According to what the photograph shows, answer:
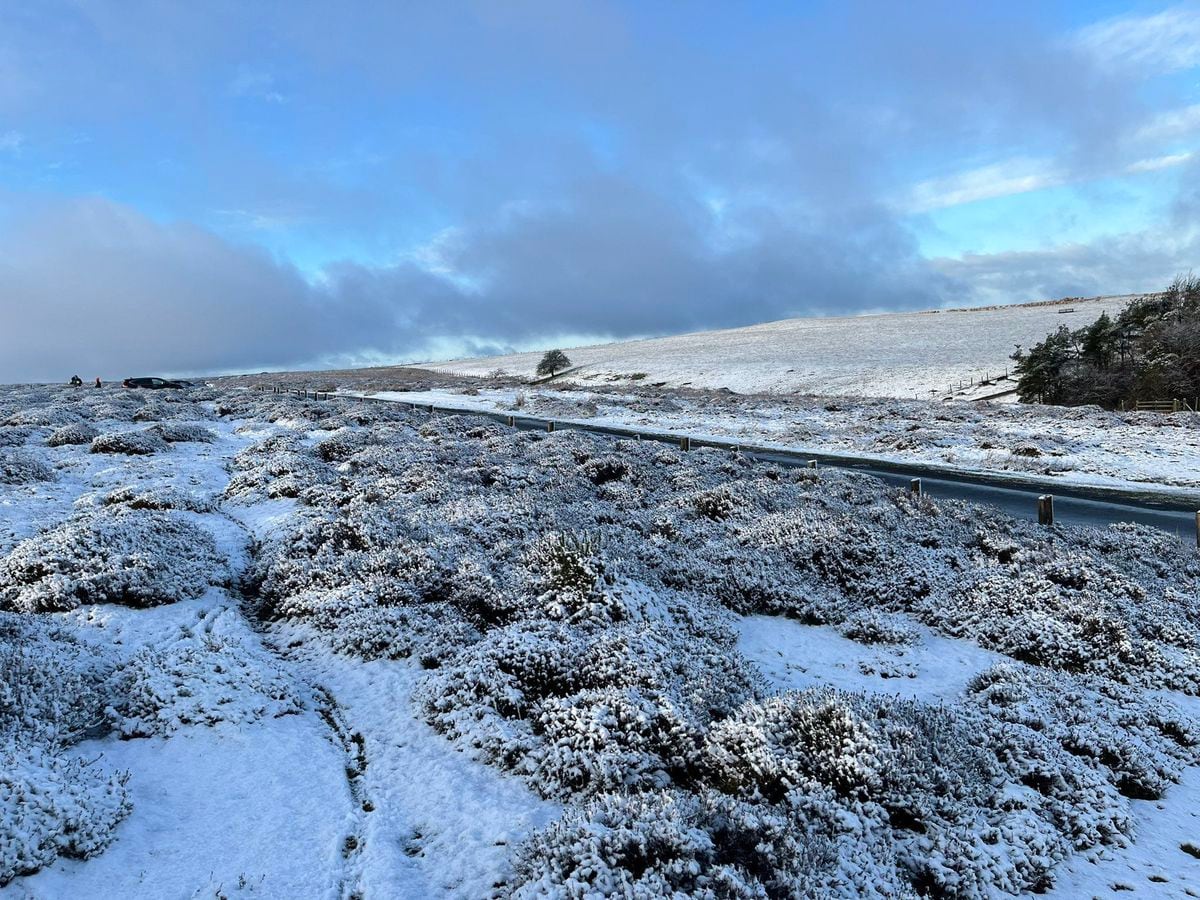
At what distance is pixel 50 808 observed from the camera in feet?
17.8

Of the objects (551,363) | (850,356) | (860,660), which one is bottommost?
(860,660)

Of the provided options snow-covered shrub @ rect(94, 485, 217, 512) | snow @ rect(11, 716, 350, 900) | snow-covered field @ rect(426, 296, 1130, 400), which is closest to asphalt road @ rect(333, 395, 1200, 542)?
snow @ rect(11, 716, 350, 900)

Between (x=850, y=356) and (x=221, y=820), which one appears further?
(x=850, y=356)

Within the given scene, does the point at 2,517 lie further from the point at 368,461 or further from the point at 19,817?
the point at 19,817

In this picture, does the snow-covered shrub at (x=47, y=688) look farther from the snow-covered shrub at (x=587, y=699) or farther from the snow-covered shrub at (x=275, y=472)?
the snow-covered shrub at (x=275, y=472)

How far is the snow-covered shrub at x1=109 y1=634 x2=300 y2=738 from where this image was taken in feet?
24.2

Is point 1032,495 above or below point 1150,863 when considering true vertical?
above

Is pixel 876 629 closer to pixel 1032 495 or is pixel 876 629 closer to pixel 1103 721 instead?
pixel 1103 721

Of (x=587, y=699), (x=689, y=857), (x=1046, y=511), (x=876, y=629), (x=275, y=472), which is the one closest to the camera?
(x=689, y=857)

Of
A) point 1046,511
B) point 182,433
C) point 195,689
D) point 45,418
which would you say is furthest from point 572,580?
point 45,418

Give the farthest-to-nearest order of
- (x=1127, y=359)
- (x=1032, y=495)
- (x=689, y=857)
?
(x=1127, y=359) < (x=1032, y=495) < (x=689, y=857)

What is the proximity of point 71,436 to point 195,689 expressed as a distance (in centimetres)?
2070

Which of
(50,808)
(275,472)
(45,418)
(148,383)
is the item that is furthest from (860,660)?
(148,383)

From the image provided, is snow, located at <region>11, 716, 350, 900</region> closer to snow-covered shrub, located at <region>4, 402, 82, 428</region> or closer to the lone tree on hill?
snow-covered shrub, located at <region>4, 402, 82, 428</region>
